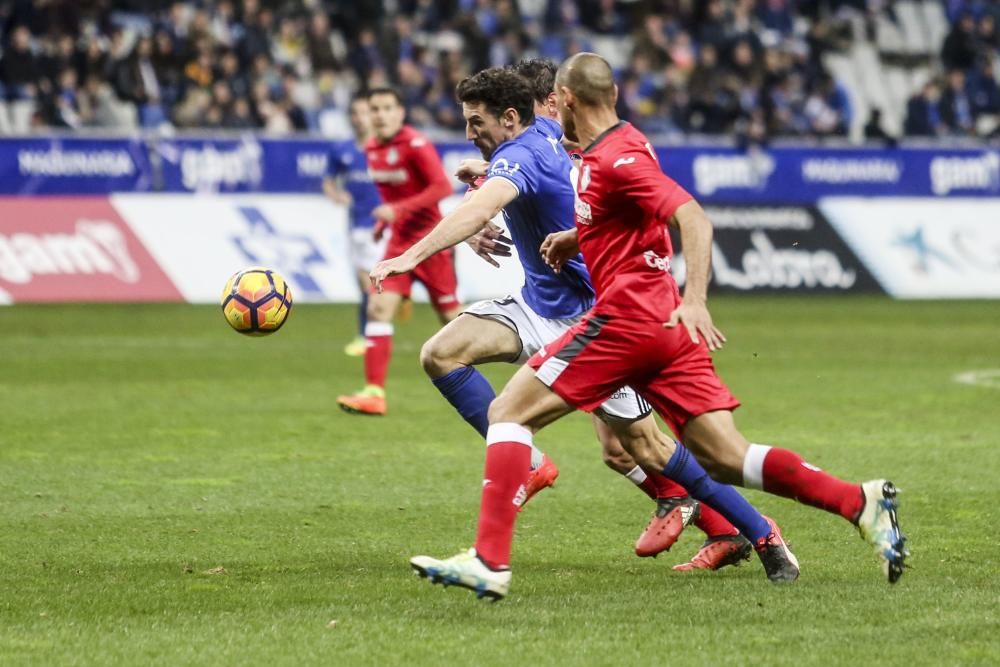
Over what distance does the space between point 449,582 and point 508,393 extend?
0.74 metres

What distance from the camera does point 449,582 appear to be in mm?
5777

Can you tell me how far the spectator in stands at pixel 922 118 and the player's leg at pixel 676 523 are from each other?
21550mm

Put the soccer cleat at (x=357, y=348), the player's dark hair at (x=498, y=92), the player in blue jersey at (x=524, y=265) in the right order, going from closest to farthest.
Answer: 1. the player in blue jersey at (x=524, y=265)
2. the player's dark hair at (x=498, y=92)
3. the soccer cleat at (x=357, y=348)

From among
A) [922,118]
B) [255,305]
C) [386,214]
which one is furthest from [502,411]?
[922,118]

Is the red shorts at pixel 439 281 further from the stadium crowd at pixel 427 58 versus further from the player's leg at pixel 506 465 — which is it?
the stadium crowd at pixel 427 58

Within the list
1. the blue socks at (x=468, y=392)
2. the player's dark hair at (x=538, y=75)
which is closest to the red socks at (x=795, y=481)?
the blue socks at (x=468, y=392)

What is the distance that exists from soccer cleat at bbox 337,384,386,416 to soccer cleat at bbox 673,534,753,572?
5.37 m

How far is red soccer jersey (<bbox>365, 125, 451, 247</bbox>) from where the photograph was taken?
12891 millimetres

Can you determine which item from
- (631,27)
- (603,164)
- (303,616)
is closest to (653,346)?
(603,164)

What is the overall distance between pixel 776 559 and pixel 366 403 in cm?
589

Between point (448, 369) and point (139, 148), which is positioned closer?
point (448, 369)

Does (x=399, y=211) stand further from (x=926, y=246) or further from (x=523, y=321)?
(x=926, y=246)

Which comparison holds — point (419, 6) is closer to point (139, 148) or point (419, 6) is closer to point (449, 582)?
point (139, 148)

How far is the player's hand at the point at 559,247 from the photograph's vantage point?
646 centimetres
